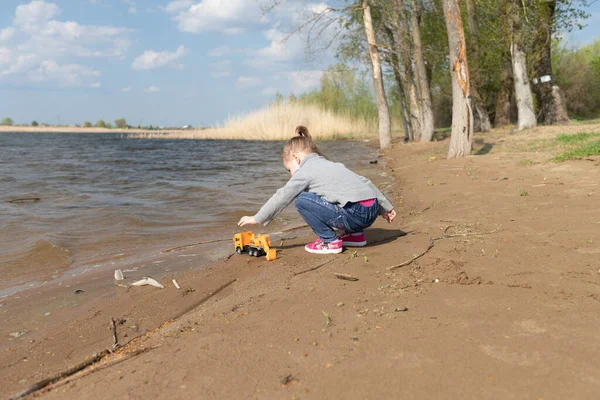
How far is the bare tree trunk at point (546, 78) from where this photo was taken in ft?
51.7

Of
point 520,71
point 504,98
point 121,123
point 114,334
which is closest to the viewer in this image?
point 114,334

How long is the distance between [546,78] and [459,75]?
7516mm

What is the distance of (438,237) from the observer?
177 inches

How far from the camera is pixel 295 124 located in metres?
32.2

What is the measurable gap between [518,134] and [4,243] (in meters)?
12.7

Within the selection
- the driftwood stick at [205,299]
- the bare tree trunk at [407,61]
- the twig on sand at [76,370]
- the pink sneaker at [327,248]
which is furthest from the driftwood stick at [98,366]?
the bare tree trunk at [407,61]

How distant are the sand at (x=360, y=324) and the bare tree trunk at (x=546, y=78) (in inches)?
506

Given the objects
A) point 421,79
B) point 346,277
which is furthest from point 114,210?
point 421,79

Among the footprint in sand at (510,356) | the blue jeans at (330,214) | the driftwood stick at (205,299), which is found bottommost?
the driftwood stick at (205,299)

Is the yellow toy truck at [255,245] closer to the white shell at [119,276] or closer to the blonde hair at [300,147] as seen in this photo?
the blonde hair at [300,147]

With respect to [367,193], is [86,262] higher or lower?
lower

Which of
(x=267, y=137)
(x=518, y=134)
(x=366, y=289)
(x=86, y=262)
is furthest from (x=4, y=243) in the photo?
(x=267, y=137)

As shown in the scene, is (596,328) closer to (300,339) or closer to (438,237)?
(300,339)

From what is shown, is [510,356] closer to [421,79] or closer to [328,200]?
[328,200]
